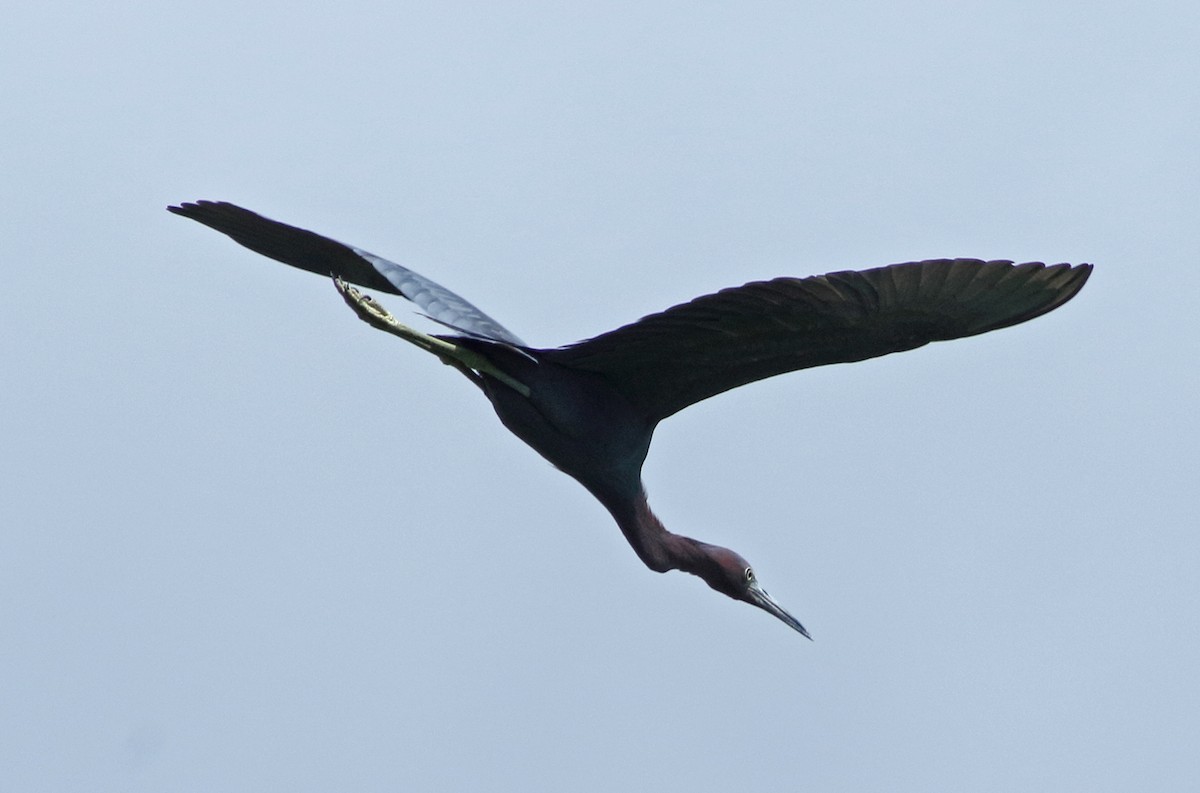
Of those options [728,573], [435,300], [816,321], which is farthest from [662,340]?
[728,573]

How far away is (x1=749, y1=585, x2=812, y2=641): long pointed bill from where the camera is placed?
32.2ft

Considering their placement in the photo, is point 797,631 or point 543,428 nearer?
point 543,428

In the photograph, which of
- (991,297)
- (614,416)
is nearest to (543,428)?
(614,416)

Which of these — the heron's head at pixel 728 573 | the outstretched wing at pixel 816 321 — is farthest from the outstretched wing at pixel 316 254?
the heron's head at pixel 728 573

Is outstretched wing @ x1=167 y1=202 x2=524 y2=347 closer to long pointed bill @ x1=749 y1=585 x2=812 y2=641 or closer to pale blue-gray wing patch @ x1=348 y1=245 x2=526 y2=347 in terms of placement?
pale blue-gray wing patch @ x1=348 y1=245 x2=526 y2=347

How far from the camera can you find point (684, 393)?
8852mm

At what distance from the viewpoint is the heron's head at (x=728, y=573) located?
9.62m

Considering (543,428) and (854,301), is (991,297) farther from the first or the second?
(543,428)

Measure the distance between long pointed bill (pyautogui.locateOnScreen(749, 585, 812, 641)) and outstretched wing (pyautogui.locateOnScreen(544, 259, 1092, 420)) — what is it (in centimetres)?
149

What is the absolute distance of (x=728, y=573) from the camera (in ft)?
31.7

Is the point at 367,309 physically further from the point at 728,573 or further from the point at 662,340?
the point at 728,573

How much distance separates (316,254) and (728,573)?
2646mm

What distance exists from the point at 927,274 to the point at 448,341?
7.63ft

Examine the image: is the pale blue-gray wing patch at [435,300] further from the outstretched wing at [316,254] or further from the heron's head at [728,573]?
the heron's head at [728,573]
